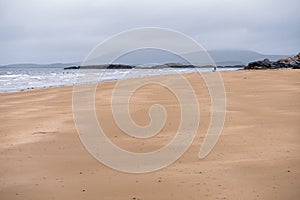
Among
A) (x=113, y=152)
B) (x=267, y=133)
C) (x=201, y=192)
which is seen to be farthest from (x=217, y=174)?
(x=267, y=133)

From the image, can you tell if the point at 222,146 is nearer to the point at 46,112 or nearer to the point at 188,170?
the point at 188,170

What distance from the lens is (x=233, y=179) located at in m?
4.13

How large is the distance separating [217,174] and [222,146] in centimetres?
133

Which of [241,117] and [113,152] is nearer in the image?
[113,152]

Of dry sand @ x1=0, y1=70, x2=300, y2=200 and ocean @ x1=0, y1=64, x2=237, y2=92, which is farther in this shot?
ocean @ x1=0, y1=64, x2=237, y2=92

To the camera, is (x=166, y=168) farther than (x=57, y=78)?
No

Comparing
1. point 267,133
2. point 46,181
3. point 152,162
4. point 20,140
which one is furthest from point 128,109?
point 46,181

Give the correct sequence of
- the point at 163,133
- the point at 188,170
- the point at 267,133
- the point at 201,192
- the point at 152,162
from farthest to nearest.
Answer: the point at 163,133 < the point at 267,133 < the point at 152,162 < the point at 188,170 < the point at 201,192

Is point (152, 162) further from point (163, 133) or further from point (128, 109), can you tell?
point (128, 109)

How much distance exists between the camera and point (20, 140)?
6.55 m

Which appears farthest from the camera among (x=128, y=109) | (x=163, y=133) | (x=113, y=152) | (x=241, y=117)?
(x=128, y=109)

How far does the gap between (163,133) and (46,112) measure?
4612 mm

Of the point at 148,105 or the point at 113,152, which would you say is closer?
the point at 113,152

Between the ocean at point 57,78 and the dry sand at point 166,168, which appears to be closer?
the dry sand at point 166,168
